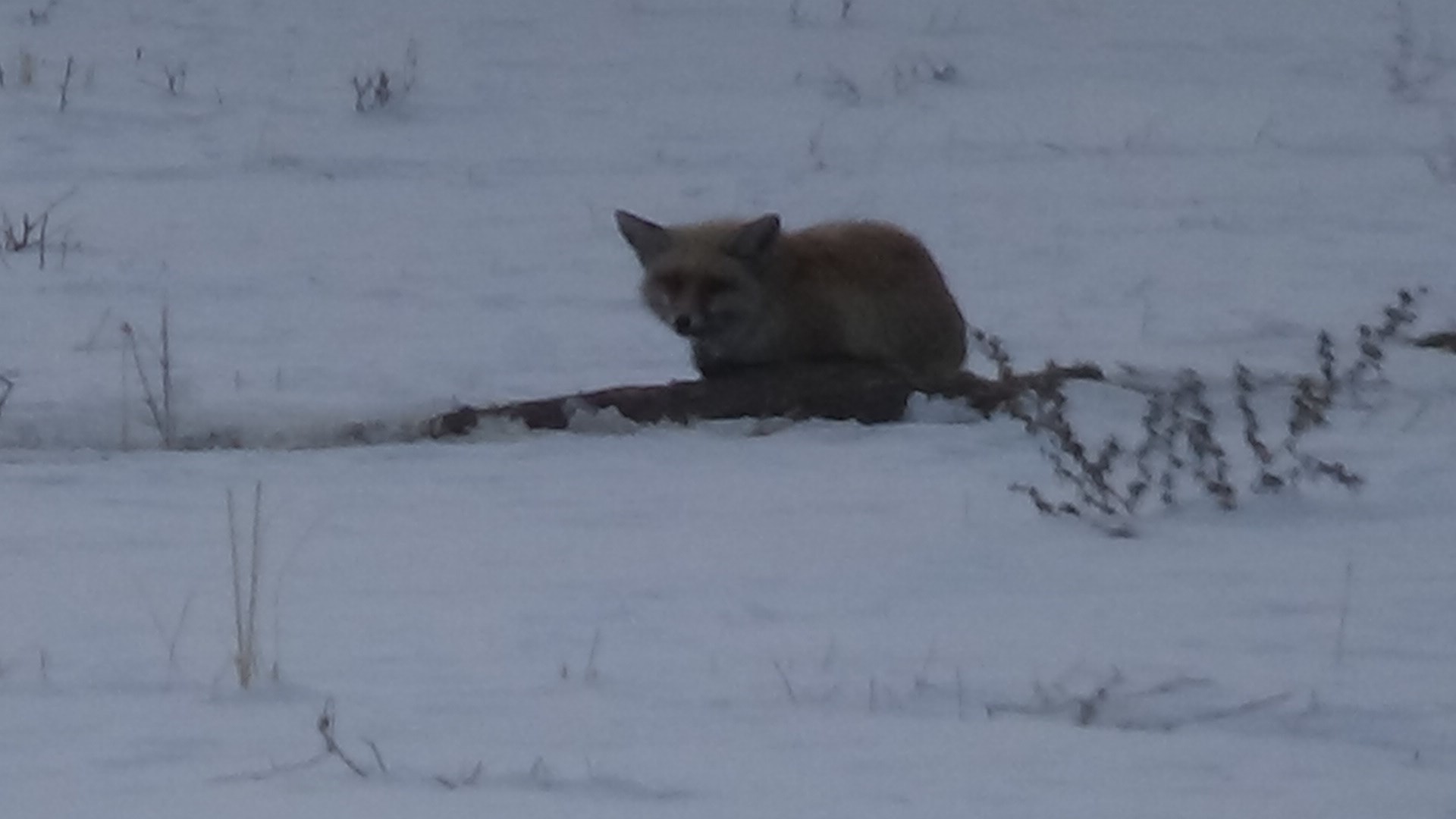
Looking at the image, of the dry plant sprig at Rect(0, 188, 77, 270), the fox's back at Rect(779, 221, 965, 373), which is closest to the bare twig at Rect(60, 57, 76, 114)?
the dry plant sprig at Rect(0, 188, 77, 270)

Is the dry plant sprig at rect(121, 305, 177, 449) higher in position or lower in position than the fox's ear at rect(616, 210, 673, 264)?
lower

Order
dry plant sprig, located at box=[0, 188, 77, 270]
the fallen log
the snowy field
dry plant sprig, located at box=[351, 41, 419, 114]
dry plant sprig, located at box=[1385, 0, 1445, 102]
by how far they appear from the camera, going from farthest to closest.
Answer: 1. dry plant sprig, located at box=[1385, 0, 1445, 102]
2. dry plant sprig, located at box=[351, 41, 419, 114]
3. dry plant sprig, located at box=[0, 188, 77, 270]
4. the fallen log
5. the snowy field

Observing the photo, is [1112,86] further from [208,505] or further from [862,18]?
[208,505]

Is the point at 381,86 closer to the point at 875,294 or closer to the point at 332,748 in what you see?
the point at 875,294

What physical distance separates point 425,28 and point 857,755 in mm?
11895

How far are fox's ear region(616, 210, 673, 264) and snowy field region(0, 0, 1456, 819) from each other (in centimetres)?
70

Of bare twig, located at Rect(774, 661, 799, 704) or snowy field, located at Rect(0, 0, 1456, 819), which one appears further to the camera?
bare twig, located at Rect(774, 661, 799, 704)

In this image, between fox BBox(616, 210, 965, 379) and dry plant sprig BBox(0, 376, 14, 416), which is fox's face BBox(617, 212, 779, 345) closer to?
fox BBox(616, 210, 965, 379)

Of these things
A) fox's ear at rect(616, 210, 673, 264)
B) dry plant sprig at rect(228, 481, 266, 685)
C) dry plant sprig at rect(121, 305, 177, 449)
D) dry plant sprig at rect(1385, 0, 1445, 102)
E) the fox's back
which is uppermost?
dry plant sprig at rect(1385, 0, 1445, 102)

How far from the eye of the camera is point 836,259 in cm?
866

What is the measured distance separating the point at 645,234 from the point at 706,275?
302 mm

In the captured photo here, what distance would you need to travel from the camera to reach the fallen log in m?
7.92

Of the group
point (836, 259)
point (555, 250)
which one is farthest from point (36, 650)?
point (555, 250)

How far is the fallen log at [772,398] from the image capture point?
7.92m
